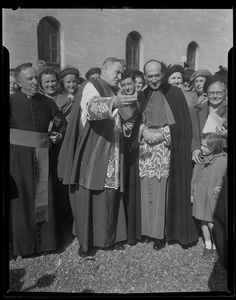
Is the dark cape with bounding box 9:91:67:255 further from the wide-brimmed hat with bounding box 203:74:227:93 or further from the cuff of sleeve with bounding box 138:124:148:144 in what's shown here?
the wide-brimmed hat with bounding box 203:74:227:93

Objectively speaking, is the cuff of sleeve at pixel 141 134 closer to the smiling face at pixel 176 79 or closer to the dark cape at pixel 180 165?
the dark cape at pixel 180 165

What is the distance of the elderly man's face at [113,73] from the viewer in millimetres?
2883

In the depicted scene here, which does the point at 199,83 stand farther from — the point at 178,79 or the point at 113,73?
the point at 113,73

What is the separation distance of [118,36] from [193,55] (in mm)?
677

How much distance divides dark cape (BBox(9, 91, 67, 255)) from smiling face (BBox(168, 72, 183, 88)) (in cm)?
106

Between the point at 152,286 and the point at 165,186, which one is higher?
the point at 165,186

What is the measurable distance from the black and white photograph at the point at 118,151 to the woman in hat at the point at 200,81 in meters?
0.01

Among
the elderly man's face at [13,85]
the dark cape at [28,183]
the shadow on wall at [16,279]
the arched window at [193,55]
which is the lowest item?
the shadow on wall at [16,279]

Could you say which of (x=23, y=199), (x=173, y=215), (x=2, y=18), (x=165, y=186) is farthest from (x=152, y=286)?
(x=2, y=18)

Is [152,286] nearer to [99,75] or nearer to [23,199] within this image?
[23,199]

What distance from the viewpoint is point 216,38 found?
2879mm

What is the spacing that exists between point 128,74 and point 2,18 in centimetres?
108

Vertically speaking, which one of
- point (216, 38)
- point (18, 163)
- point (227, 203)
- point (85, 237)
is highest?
point (216, 38)

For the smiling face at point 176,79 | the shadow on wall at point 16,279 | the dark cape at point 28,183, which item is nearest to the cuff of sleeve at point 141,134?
the smiling face at point 176,79
